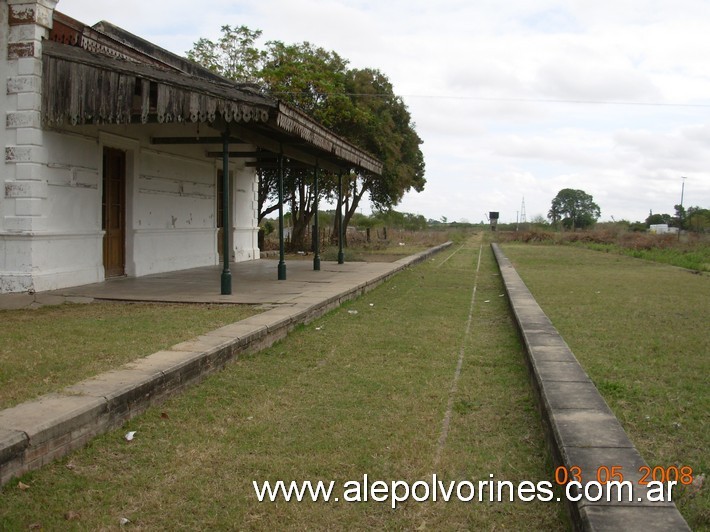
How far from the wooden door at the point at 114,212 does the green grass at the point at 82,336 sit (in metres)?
3.29

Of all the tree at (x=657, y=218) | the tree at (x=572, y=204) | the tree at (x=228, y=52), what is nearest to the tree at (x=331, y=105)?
the tree at (x=228, y=52)

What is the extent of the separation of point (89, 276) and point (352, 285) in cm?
454

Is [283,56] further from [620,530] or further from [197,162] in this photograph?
[620,530]

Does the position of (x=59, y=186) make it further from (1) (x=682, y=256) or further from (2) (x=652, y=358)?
(1) (x=682, y=256)

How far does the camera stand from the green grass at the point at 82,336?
4.86 meters

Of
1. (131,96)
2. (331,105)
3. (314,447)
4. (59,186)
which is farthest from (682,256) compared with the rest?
(314,447)

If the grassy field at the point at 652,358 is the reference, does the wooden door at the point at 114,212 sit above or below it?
above

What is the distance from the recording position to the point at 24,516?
3080 millimetres

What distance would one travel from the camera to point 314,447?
4.09 metres

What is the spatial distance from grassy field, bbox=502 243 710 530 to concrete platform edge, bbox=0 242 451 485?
3262mm

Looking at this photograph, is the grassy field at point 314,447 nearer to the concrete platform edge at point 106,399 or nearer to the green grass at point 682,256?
the concrete platform edge at point 106,399

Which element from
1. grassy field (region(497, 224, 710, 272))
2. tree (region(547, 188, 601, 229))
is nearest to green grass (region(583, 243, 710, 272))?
grassy field (region(497, 224, 710, 272))

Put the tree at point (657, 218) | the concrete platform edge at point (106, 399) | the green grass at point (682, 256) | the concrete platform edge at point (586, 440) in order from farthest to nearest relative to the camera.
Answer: the tree at point (657, 218) → the green grass at point (682, 256) → the concrete platform edge at point (106, 399) → the concrete platform edge at point (586, 440)

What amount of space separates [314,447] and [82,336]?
3501 mm
